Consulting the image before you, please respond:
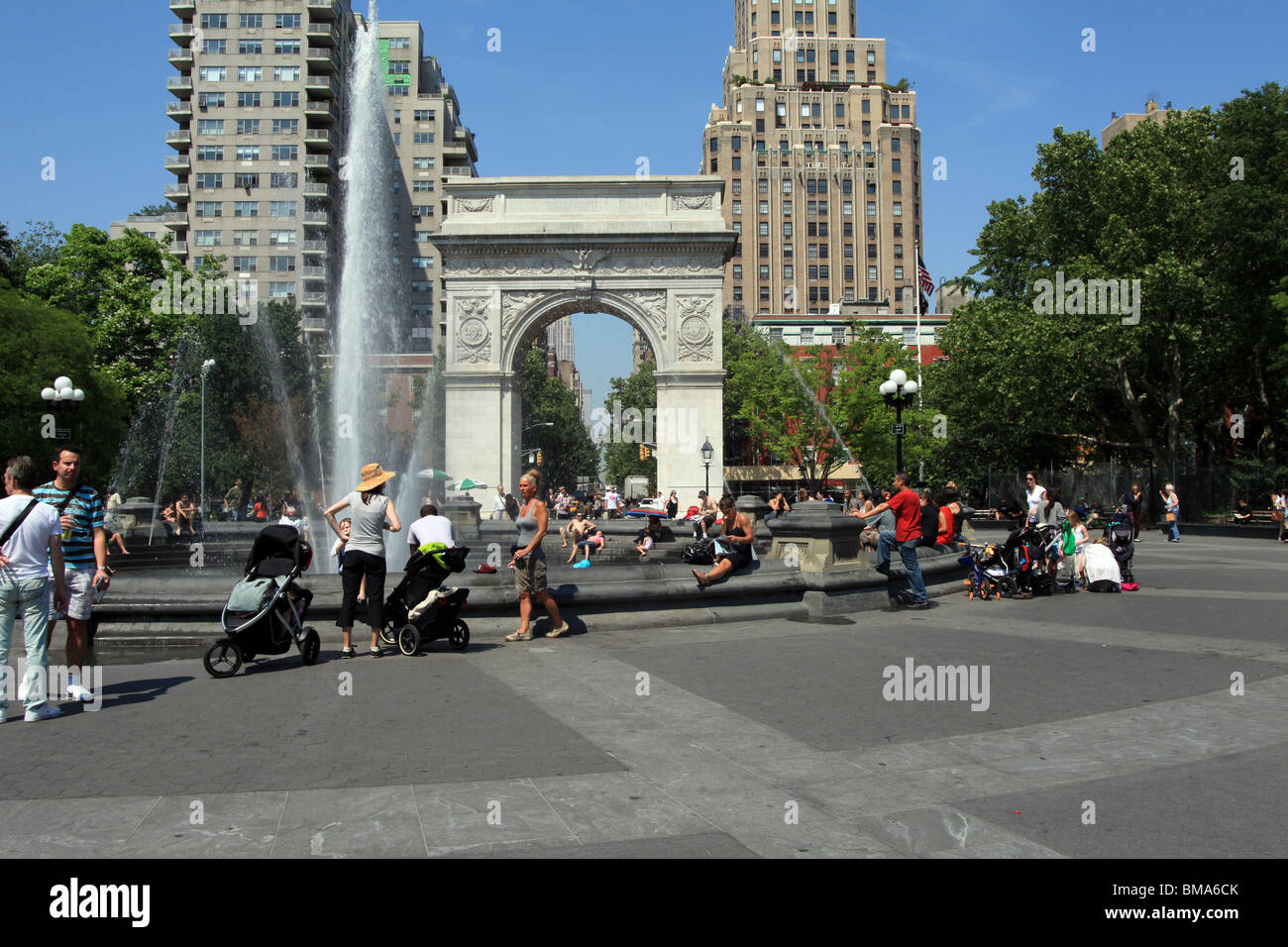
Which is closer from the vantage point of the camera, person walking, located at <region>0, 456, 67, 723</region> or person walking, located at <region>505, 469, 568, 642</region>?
person walking, located at <region>0, 456, 67, 723</region>

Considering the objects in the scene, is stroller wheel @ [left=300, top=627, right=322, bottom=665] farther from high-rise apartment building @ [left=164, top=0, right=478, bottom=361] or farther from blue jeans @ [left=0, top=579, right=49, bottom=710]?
high-rise apartment building @ [left=164, top=0, right=478, bottom=361]

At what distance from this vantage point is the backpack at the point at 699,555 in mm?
13531

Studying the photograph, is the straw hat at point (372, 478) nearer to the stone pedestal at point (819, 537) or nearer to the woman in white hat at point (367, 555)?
the woman in white hat at point (367, 555)

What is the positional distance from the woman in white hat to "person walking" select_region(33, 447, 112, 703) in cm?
200

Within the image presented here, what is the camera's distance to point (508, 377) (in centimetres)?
3797

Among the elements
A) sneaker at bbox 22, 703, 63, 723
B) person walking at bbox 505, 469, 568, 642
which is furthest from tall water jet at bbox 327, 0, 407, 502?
sneaker at bbox 22, 703, 63, 723

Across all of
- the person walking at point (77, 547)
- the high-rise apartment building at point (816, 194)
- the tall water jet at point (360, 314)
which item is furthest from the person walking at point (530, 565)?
the high-rise apartment building at point (816, 194)

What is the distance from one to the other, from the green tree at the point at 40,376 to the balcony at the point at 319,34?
44964mm

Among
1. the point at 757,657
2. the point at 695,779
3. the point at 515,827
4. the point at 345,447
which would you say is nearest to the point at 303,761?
the point at 515,827

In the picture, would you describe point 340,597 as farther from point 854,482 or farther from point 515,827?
point 854,482

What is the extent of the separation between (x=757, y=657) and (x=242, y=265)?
7530cm

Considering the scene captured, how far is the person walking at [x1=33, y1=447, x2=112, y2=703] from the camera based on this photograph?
25.2 ft

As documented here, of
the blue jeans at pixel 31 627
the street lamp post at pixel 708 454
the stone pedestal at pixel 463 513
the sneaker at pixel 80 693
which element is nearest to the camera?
the blue jeans at pixel 31 627

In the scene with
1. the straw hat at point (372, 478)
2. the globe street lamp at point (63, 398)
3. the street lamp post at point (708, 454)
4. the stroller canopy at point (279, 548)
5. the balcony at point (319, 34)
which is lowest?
the stroller canopy at point (279, 548)
